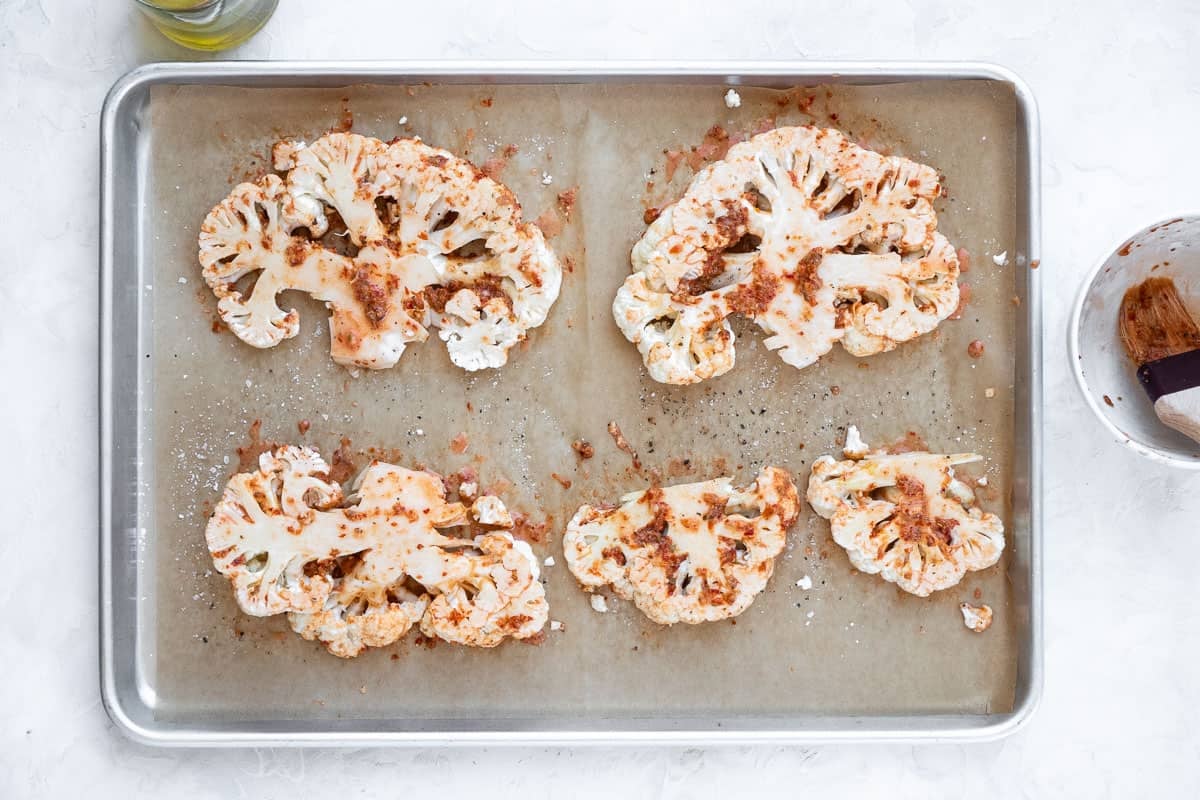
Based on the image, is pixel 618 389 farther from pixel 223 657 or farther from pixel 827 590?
pixel 223 657

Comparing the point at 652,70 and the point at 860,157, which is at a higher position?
the point at 652,70

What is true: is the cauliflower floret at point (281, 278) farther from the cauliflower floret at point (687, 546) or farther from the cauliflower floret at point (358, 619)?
the cauliflower floret at point (687, 546)

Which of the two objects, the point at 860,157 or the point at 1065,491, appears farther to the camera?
the point at 1065,491

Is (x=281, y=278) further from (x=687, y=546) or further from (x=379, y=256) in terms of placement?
(x=687, y=546)

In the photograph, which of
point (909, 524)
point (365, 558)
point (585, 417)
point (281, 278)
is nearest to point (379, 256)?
point (281, 278)

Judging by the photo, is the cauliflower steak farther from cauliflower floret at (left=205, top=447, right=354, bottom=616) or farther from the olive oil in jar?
the olive oil in jar

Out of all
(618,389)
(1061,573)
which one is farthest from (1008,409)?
(618,389)

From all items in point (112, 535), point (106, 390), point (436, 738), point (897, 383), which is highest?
point (106, 390)

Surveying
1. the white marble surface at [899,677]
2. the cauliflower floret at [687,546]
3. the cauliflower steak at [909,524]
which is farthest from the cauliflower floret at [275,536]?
the cauliflower steak at [909,524]
